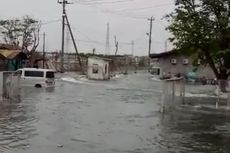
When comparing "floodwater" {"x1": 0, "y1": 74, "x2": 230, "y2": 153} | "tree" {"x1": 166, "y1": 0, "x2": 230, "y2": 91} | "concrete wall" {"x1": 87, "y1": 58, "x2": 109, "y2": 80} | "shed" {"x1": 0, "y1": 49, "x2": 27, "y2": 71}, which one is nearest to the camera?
"floodwater" {"x1": 0, "y1": 74, "x2": 230, "y2": 153}

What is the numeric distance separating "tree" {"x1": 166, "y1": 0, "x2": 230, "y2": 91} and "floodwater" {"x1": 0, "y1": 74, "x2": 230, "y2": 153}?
14731mm

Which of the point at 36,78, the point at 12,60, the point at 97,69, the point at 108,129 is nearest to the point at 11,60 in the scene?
the point at 12,60

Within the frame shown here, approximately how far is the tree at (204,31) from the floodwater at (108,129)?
14.7 m

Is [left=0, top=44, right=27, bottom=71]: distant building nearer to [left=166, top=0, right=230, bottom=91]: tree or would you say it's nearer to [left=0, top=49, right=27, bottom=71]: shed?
[left=0, top=49, right=27, bottom=71]: shed

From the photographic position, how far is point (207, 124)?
810 inches

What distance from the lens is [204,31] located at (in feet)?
137

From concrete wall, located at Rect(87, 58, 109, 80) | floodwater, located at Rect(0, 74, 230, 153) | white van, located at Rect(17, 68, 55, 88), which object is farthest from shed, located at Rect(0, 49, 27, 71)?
floodwater, located at Rect(0, 74, 230, 153)

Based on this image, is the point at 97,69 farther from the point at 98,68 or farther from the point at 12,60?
the point at 12,60

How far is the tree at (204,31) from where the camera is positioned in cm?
4094

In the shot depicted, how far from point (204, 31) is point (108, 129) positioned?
25382 mm

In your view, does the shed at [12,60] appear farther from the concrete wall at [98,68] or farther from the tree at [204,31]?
the tree at [204,31]

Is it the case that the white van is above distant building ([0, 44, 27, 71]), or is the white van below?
below

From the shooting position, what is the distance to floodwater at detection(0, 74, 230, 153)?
1414 cm

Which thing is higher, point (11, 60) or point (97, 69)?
point (11, 60)
